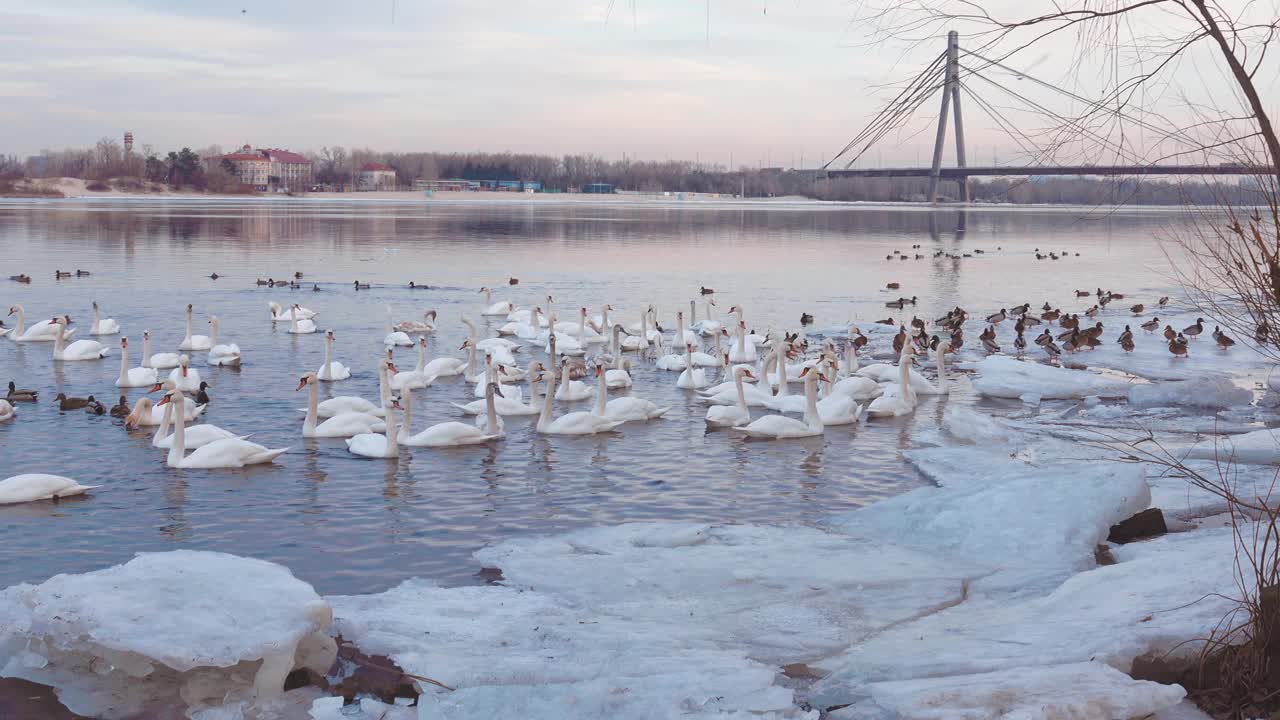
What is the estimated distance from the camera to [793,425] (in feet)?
40.9

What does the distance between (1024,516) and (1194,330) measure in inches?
538

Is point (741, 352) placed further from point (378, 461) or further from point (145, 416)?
point (145, 416)

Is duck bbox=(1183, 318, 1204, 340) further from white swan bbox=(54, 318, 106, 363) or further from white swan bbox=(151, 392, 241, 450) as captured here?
white swan bbox=(54, 318, 106, 363)

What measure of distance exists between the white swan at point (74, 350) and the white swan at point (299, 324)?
3438 millimetres

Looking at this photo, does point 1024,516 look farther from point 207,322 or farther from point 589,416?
point 207,322

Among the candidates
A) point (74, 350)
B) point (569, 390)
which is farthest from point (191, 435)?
point (74, 350)

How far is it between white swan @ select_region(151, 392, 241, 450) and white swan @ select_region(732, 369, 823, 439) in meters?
5.31

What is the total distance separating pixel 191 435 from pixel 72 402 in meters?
2.51

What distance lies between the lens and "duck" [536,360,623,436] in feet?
40.4

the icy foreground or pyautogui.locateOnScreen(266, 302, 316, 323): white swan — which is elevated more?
pyautogui.locateOnScreen(266, 302, 316, 323): white swan

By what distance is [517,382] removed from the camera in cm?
1555

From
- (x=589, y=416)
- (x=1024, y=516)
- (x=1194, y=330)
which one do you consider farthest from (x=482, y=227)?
(x=1024, y=516)

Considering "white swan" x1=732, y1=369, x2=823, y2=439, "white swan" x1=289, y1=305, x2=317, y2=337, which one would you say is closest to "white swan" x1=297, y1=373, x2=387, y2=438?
"white swan" x1=732, y1=369, x2=823, y2=439

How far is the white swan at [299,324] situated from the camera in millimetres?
19234
